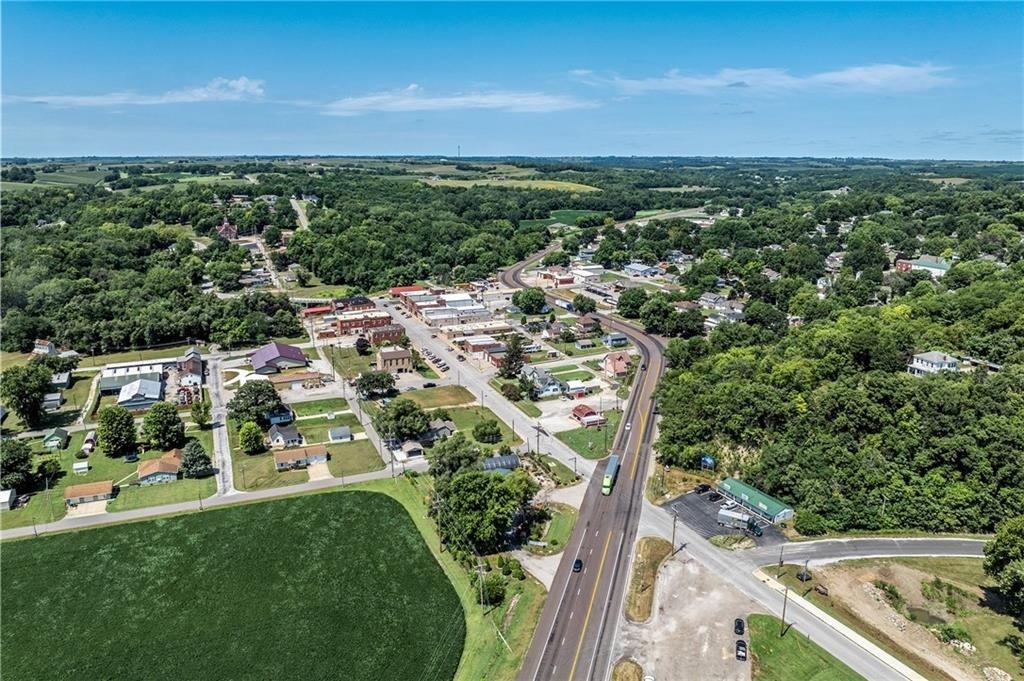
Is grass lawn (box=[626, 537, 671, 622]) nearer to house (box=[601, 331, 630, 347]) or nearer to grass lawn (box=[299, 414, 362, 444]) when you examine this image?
grass lawn (box=[299, 414, 362, 444])

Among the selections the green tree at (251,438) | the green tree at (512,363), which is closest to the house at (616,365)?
the green tree at (512,363)

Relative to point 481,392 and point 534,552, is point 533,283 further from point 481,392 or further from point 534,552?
point 534,552

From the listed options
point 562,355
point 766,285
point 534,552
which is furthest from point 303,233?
point 534,552

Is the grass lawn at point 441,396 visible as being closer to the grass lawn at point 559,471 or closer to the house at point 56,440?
the grass lawn at point 559,471

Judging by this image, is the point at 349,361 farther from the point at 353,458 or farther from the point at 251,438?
the point at 353,458

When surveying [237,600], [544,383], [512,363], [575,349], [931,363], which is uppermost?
[931,363]

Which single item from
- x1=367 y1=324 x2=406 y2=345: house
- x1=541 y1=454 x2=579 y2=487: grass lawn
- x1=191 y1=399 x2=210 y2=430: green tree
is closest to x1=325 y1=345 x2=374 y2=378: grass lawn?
x1=367 y1=324 x2=406 y2=345: house

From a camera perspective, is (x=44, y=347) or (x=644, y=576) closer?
(x=644, y=576)

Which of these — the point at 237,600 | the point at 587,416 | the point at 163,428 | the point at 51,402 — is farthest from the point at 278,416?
the point at 587,416
